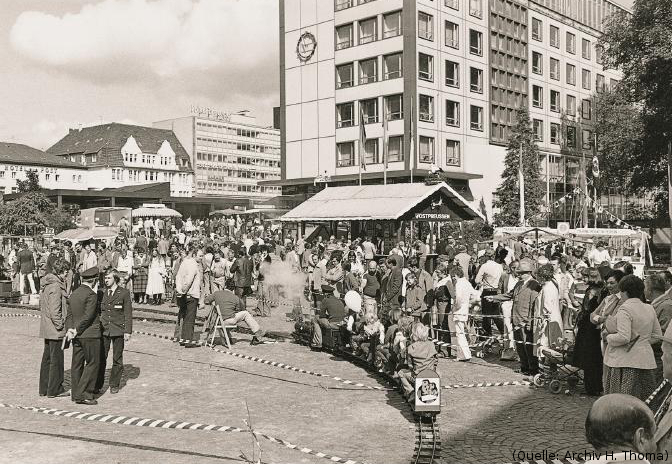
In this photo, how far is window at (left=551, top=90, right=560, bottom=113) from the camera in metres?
67.9

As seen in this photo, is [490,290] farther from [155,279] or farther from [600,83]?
[600,83]

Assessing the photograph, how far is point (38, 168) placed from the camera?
317ft

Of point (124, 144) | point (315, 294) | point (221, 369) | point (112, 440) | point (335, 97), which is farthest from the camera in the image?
point (124, 144)

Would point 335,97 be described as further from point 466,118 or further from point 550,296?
point 550,296

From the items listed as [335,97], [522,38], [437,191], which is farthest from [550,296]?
[522,38]

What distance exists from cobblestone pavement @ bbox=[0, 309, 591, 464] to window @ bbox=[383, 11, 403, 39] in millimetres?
41081

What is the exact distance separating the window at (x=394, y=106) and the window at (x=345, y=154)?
4.12 m

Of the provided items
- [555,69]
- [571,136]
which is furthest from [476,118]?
[571,136]

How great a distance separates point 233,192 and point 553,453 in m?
115

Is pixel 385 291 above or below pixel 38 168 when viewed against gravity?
below

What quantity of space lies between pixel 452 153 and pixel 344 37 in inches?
492

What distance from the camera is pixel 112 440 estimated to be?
334 inches

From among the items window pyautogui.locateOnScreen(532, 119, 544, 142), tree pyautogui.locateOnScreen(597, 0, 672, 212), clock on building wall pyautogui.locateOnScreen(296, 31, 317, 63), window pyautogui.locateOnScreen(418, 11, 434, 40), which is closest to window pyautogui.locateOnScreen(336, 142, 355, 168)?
clock on building wall pyautogui.locateOnScreen(296, 31, 317, 63)

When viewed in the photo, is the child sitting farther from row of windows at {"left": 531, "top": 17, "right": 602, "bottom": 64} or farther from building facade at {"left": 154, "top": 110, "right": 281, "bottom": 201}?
building facade at {"left": 154, "top": 110, "right": 281, "bottom": 201}
